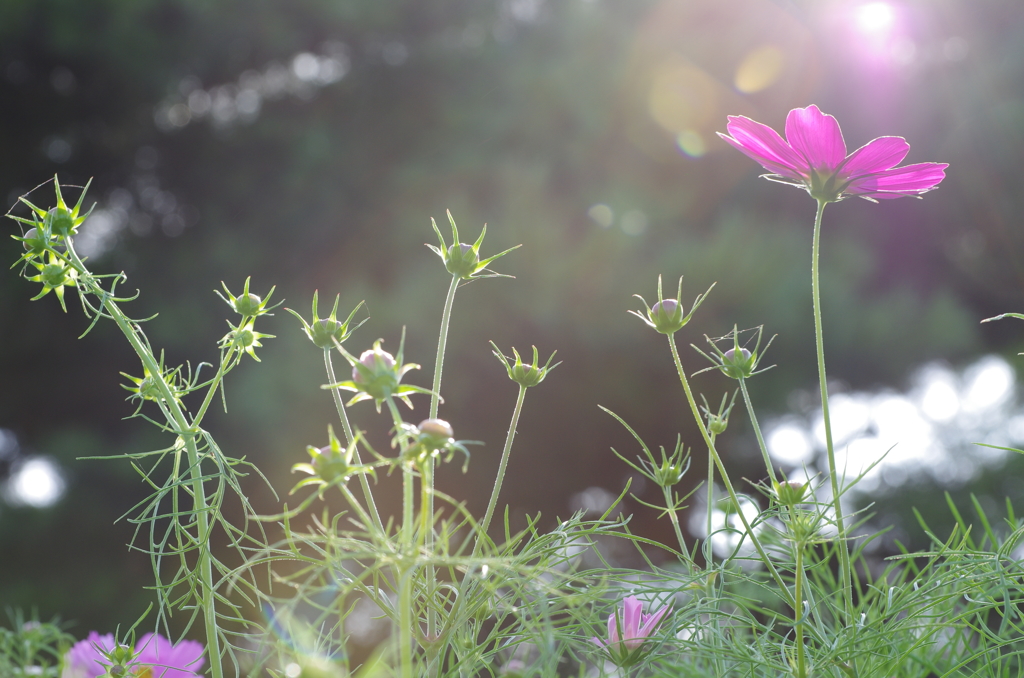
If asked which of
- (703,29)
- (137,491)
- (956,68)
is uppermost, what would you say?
(703,29)

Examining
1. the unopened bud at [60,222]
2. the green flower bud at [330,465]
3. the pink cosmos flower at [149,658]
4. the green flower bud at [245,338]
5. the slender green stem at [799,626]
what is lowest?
the pink cosmos flower at [149,658]

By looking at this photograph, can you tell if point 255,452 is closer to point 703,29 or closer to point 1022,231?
point 703,29

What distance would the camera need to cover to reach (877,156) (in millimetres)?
289

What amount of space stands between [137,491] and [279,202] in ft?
3.24

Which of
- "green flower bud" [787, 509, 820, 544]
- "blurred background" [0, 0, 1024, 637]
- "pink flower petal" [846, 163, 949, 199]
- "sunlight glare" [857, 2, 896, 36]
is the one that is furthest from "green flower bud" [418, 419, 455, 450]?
"sunlight glare" [857, 2, 896, 36]

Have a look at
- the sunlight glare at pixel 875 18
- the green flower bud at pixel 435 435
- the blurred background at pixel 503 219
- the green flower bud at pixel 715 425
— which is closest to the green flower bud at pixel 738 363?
the green flower bud at pixel 715 425

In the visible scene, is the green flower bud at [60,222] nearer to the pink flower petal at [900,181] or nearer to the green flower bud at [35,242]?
the green flower bud at [35,242]

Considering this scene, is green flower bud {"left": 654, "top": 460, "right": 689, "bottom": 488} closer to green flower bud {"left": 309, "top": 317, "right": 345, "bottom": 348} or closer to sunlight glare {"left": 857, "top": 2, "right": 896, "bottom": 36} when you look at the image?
green flower bud {"left": 309, "top": 317, "right": 345, "bottom": 348}

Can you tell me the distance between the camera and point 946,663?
270mm

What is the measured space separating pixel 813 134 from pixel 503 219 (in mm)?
1682

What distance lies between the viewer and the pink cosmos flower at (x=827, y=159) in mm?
282

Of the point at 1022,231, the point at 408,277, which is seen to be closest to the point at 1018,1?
the point at 1022,231

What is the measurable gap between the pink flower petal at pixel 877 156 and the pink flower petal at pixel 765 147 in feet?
0.06

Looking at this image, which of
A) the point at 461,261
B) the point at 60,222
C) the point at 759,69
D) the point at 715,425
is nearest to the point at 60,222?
the point at 60,222
